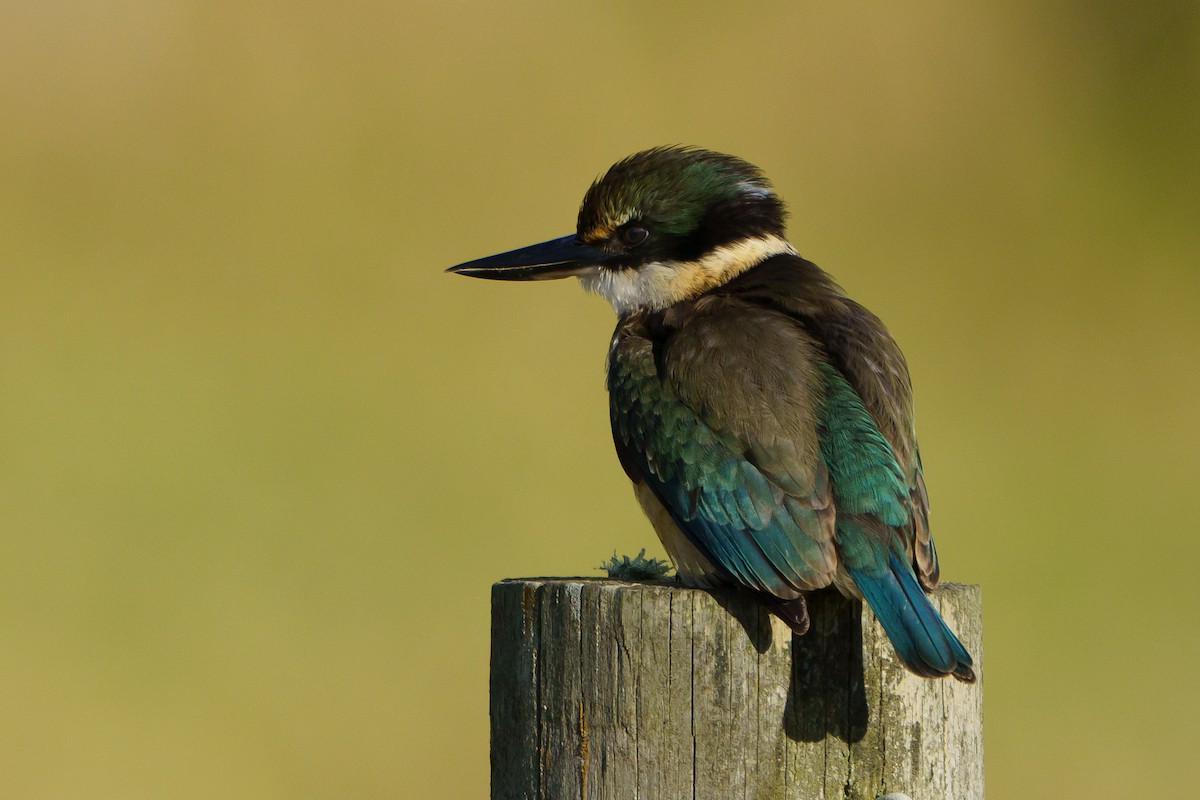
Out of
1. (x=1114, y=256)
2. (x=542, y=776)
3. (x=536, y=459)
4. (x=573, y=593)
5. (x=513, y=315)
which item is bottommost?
(x=542, y=776)

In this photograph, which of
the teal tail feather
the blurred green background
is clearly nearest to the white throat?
the teal tail feather

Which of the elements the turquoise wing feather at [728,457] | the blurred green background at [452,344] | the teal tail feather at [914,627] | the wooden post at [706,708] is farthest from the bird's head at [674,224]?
the blurred green background at [452,344]

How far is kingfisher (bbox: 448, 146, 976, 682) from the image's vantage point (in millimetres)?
3016

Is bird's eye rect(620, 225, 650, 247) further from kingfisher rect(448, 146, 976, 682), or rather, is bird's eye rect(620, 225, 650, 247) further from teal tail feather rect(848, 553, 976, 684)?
teal tail feather rect(848, 553, 976, 684)

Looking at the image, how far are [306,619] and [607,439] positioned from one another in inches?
79.3

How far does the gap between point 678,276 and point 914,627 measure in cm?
163

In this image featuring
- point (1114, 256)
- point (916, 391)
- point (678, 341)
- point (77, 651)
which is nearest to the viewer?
point (678, 341)

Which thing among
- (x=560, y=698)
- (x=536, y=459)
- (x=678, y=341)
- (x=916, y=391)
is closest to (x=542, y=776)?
(x=560, y=698)

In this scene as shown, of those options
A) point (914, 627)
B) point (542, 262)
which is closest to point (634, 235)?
point (542, 262)

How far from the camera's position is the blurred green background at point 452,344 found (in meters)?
7.64

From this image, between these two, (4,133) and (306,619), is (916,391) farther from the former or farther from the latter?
(4,133)

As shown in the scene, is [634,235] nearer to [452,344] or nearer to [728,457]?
[728,457]

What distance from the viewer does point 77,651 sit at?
25.2ft

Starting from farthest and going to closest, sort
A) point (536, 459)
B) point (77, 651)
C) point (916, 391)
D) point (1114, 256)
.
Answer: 1. point (1114, 256)
2. point (916, 391)
3. point (536, 459)
4. point (77, 651)
